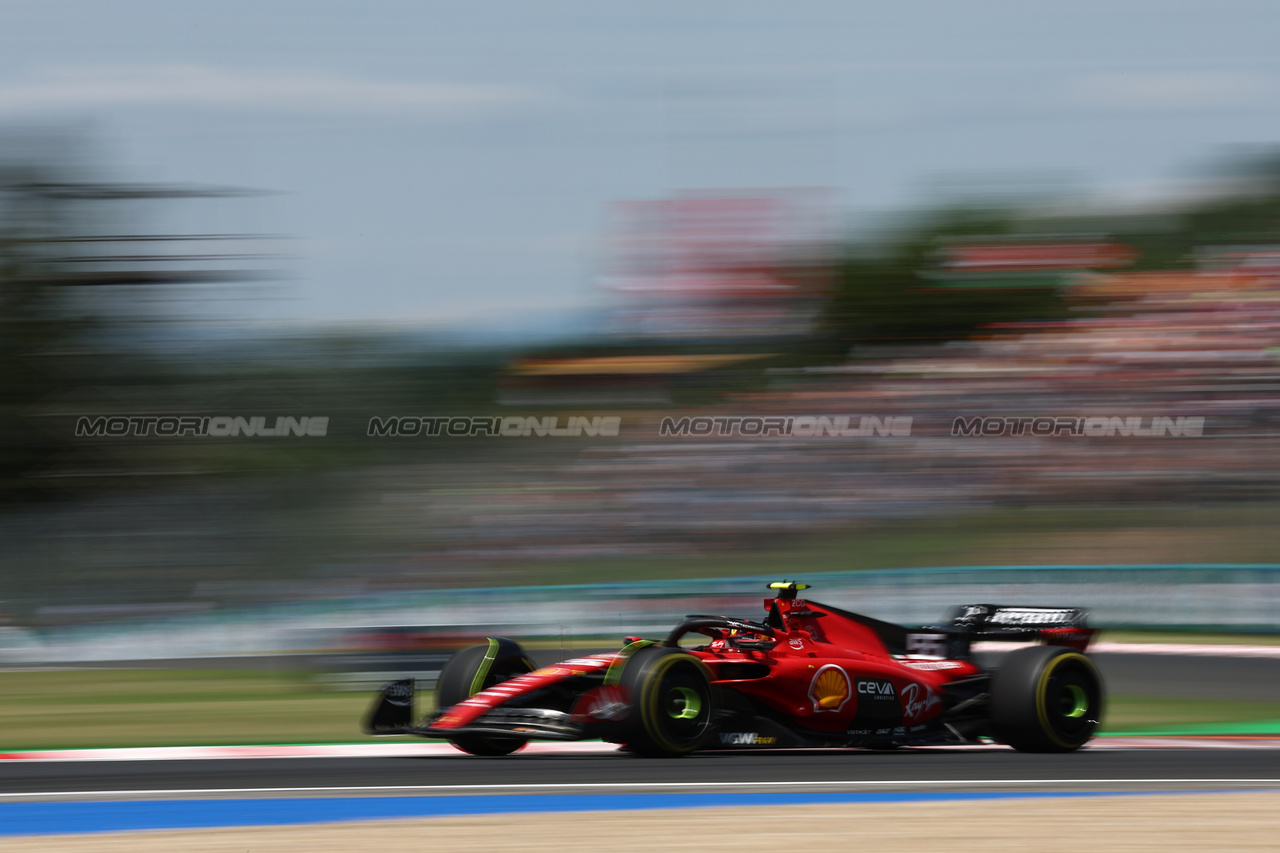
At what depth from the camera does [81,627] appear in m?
15.7

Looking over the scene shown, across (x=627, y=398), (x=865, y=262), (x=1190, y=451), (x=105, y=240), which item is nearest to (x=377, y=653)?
(x=1190, y=451)

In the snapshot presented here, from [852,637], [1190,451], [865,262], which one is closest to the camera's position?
[852,637]

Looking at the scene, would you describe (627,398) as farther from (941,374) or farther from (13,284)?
(13,284)

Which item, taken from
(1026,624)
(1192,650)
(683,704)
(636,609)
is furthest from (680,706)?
(636,609)

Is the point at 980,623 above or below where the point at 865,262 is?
below

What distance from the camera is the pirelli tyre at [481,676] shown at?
7094mm

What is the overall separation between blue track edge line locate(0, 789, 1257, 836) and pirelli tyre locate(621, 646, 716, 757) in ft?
3.01

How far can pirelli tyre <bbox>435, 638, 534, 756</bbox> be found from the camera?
7.09 meters

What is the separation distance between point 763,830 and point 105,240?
3222cm

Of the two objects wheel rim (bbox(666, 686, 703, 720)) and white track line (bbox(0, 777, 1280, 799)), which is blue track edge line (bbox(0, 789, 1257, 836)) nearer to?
white track line (bbox(0, 777, 1280, 799))

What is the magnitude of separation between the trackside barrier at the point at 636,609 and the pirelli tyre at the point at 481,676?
7763mm

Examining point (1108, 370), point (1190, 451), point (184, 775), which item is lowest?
point (184, 775)

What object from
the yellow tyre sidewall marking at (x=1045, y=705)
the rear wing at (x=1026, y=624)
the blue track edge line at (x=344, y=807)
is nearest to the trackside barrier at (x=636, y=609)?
the rear wing at (x=1026, y=624)

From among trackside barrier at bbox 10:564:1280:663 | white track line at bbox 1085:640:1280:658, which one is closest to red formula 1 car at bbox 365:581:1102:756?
white track line at bbox 1085:640:1280:658
